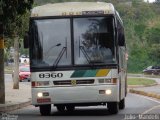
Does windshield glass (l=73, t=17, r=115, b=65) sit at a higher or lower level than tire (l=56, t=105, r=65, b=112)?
higher

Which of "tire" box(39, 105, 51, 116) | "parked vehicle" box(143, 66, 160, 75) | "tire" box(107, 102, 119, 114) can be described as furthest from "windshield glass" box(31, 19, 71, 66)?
"parked vehicle" box(143, 66, 160, 75)

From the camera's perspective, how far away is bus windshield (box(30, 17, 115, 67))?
65.2 feet

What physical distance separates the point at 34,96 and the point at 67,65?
1.43 metres

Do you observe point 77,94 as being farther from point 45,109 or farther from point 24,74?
point 24,74

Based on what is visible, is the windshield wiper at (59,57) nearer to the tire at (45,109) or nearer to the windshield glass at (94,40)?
the windshield glass at (94,40)

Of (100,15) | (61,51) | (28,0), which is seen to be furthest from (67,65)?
(28,0)

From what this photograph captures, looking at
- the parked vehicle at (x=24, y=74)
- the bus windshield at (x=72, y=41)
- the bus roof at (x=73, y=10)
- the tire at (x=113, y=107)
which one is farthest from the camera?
the parked vehicle at (x=24, y=74)

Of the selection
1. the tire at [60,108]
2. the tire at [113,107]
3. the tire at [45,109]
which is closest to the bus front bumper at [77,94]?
the tire at [113,107]

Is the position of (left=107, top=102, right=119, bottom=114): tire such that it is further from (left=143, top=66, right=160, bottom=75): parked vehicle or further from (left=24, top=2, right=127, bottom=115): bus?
(left=143, top=66, right=160, bottom=75): parked vehicle

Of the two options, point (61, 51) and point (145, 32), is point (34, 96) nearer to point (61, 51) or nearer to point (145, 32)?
point (61, 51)

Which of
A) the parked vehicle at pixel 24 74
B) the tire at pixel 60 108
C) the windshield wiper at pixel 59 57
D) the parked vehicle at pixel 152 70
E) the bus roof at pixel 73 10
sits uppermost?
the bus roof at pixel 73 10

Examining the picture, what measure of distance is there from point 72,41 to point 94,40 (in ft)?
2.33

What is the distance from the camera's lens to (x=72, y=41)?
1997 cm

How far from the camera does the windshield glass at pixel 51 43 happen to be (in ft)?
65.1
